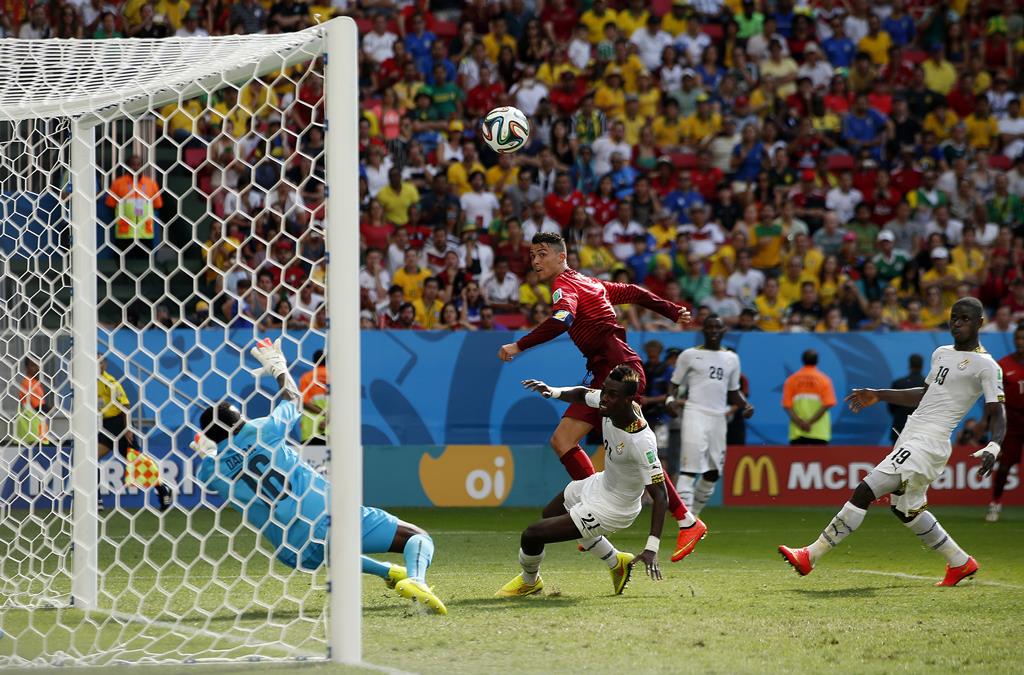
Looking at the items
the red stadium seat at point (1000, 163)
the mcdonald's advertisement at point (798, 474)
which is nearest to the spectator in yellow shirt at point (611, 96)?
the red stadium seat at point (1000, 163)

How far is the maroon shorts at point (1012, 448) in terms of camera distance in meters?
15.4

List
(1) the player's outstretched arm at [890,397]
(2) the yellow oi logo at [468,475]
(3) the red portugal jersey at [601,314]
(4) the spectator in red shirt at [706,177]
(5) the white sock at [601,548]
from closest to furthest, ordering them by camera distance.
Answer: (5) the white sock at [601,548] → (1) the player's outstretched arm at [890,397] → (3) the red portugal jersey at [601,314] → (2) the yellow oi logo at [468,475] → (4) the spectator in red shirt at [706,177]

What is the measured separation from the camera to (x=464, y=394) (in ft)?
55.3

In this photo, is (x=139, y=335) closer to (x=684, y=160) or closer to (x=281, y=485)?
(x=281, y=485)

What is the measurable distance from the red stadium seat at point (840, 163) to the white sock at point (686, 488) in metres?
8.81

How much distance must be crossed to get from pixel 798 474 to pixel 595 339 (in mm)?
7669

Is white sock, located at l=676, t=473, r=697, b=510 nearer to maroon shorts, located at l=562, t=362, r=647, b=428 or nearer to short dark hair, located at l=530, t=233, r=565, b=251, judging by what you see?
maroon shorts, located at l=562, t=362, r=647, b=428

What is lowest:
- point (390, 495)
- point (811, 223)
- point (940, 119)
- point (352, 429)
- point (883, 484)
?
point (390, 495)

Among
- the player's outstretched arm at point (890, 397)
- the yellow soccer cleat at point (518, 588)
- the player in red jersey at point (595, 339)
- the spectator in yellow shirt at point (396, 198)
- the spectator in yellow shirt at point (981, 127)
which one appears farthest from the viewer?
the spectator in yellow shirt at point (981, 127)

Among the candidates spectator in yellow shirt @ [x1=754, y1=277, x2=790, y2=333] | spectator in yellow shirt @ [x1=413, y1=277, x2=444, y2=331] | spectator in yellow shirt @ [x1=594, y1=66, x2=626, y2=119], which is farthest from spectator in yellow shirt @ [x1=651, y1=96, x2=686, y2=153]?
spectator in yellow shirt @ [x1=413, y1=277, x2=444, y2=331]

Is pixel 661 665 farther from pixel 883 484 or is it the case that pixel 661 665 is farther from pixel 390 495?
pixel 390 495

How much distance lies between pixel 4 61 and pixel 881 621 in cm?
606

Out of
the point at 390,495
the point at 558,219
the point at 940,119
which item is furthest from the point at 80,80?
the point at 940,119

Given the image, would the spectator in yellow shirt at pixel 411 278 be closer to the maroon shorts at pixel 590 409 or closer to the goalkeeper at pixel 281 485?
the maroon shorts at pixel 590 409
